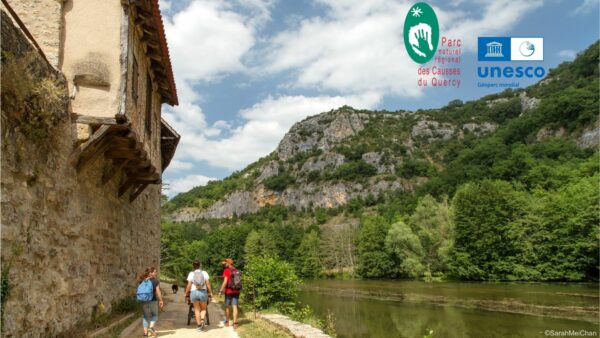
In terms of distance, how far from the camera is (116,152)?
960cm

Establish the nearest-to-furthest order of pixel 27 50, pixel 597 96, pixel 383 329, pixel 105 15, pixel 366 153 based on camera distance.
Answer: pixel 27 50
pixel 105 15
pixel 383 329
pixel 597 96
pixel 366 153

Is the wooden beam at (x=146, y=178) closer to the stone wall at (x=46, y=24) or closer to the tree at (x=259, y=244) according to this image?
the stone wall at (x=46, y=24)

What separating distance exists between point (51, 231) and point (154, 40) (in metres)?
5.47

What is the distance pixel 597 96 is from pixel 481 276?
4920 centimetres

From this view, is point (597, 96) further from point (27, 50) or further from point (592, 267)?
point (27, 50)

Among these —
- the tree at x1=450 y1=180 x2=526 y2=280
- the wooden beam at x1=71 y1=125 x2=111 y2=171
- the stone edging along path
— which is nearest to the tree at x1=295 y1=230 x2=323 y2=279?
the tree at x1=450 y1=180 x2=526 y2=280

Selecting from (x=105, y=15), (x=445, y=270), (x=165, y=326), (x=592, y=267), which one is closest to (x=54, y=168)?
(x=105, y=15)

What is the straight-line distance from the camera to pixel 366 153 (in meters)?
160

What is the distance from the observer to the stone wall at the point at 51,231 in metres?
5.86

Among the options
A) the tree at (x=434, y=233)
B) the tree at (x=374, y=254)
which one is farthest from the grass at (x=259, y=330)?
the tree at (x=374, y=254)

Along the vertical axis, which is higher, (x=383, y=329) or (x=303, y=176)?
(x=303, y=176)

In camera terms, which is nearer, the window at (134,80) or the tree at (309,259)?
the window at (134,80)

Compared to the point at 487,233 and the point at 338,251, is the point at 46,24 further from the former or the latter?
the point at 338,251

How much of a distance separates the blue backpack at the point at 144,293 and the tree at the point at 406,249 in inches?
1796
